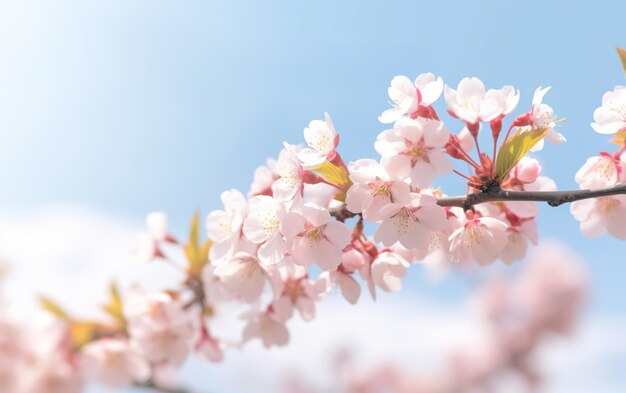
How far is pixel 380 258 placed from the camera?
5.10 ft

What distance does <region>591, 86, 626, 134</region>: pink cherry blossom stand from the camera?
150cm

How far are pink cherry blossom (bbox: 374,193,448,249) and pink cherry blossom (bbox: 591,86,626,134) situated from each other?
1.74 ft

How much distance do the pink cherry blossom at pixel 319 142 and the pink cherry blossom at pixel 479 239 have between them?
14.7 inches

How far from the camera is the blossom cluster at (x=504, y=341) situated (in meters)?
10.3

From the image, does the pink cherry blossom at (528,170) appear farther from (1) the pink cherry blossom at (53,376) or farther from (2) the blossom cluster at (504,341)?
(2) the blossom cluster at (504,341)

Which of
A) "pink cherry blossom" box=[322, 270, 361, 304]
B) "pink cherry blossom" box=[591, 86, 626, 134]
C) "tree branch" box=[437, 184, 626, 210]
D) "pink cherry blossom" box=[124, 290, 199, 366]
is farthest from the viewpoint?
"pink cherry blossom" box=[124, 290, 199, 366]

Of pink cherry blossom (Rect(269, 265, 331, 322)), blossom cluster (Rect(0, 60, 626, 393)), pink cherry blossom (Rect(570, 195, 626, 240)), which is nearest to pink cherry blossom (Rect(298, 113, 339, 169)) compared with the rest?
blossom cluster (Rect(0, 60, 626, 393))

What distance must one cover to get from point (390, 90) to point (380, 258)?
18.0 inches

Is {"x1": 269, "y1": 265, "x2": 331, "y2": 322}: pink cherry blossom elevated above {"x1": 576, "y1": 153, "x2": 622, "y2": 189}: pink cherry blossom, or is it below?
below

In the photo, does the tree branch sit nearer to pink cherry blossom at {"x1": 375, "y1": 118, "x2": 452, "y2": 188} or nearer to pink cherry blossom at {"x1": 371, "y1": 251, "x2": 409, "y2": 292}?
pink cherry blossom at {"x1": 375, "y1": 118, "x2": 452, "y2": 188}

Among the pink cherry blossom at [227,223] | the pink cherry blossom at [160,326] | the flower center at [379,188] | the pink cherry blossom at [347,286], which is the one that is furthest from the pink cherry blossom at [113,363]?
the flower center at [379,188]

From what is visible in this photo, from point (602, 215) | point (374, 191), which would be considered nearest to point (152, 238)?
point (374, 191)

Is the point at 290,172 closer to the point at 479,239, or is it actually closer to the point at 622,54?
the point at 479,239

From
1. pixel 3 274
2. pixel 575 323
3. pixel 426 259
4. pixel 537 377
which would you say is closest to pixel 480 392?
pixel 537 377
